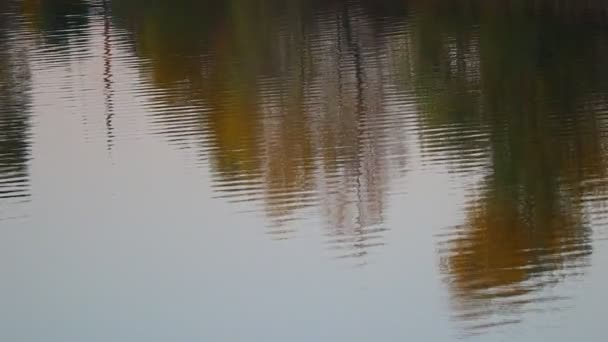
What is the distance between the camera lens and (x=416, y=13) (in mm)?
44469

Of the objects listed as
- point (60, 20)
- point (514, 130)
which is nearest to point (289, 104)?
point (514, 130)

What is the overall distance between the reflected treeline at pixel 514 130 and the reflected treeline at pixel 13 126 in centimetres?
568

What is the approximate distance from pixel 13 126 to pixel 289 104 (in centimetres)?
486

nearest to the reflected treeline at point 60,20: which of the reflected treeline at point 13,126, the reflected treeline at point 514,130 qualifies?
the reflected treeline at point 13,126

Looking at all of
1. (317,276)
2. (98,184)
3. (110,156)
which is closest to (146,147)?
(110,156)

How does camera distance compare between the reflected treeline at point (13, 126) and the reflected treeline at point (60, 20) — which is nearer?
the reflected treeline at point (13, 126)

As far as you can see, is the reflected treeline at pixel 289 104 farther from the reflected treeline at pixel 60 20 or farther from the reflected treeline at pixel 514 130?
the reflected treeline at pixel 60 20

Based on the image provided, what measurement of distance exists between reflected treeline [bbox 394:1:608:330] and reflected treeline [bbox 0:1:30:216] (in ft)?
18.6

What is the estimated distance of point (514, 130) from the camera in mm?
24234

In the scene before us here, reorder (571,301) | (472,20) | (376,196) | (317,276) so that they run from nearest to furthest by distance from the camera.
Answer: (571,301) < (317,276) < (376,196) < (472,20)

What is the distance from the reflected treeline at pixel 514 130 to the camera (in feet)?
53.4

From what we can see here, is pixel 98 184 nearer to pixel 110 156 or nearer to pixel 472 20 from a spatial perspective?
pixel 110 156

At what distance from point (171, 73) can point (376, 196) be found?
1479 cm

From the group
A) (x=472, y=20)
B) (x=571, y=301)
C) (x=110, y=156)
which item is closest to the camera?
(x=571, y=301)
